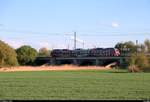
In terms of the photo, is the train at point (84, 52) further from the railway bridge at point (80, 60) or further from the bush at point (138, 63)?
the bush at point (138, 63)

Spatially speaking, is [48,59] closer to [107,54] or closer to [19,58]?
[19,58]

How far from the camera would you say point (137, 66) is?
12144cm

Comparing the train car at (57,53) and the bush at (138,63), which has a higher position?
the train car at (57,53)

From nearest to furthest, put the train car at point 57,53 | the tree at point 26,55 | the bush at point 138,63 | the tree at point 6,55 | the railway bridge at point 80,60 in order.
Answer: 1. the bush at point 138,63
2. the tree at point 6,55
3. the railway bridge at point 80,60
4. the tree at point 26,55
5. the train car at point 57,53

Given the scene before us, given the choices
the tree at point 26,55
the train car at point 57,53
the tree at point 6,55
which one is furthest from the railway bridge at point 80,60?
the tree at point 6,55

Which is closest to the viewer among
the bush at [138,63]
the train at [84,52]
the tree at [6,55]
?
the bush at [138,63]

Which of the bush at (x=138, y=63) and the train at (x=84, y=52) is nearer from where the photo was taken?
the bush at (x=138, y=63)

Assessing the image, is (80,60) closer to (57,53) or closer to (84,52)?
(84,52)

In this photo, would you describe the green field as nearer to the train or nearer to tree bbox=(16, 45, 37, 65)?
tree bbox=(16, 45, 37, 65)

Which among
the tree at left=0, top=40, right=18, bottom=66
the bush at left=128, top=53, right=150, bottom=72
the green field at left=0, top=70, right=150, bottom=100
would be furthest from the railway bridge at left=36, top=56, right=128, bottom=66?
the green field at left=0, top=70, right=150, bottom=100

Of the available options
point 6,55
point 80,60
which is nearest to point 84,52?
point 80,60

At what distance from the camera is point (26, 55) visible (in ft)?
575

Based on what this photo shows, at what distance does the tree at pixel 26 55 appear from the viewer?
573 feet

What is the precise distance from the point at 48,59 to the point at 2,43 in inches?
2103
